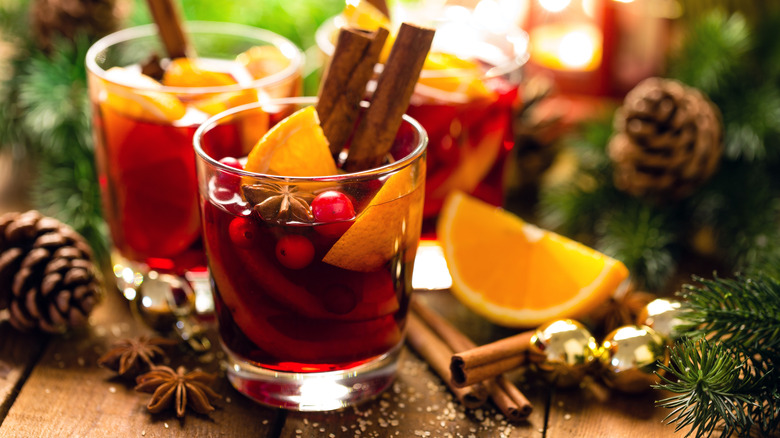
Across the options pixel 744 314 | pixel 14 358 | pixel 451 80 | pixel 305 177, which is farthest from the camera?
pixel 451 80

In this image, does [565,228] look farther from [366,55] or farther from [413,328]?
[366,55]

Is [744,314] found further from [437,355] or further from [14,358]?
[14,358]

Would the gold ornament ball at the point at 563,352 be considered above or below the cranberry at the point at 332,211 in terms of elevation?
below

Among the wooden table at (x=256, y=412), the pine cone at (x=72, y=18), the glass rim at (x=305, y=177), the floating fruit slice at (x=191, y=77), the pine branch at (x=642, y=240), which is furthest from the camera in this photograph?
the pine cone at (x=72, y=18)

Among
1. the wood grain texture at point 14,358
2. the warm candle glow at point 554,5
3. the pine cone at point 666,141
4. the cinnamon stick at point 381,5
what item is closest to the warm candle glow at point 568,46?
the warm candle glow at point 554,5

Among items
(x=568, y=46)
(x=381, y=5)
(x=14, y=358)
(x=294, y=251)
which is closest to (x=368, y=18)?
(x=381, y=5)

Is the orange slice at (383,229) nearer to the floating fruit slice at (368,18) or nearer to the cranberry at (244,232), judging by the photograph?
the cranberry at (244,232)

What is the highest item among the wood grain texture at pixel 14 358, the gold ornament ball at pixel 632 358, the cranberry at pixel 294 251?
the cranberry at pixel 294 251
